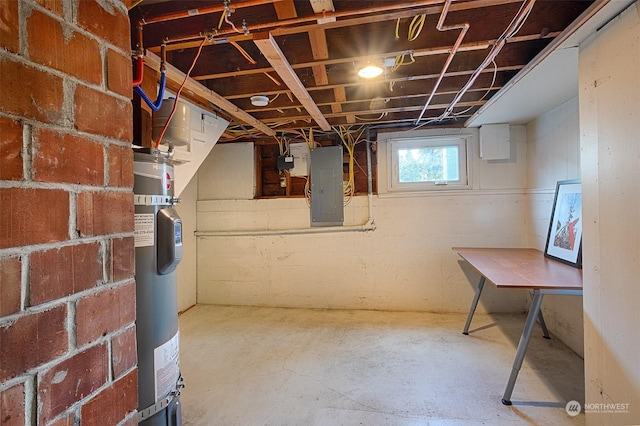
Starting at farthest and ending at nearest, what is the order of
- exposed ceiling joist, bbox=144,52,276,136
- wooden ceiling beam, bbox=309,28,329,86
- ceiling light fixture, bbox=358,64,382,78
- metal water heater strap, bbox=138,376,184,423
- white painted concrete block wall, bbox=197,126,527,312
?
white painted concrete block wall, bbox=197,126,527,312
ceiling light fixture, bbox=358,64,382,78
exposed ceiling joist, bbox=144,52,276,136
wooden ceiling beam, bbox=309,28,329,86
metal water heater strap, bbox=138,376,184,423

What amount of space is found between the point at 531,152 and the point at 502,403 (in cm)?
249

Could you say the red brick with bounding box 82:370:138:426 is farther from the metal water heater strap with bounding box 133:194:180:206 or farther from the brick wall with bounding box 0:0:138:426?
the metal water heater strap with bounding box 133:194:180:206

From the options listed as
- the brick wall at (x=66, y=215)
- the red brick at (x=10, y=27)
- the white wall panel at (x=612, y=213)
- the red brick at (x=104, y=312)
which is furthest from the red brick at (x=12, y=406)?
the white wall panel at (x=612, y=213)

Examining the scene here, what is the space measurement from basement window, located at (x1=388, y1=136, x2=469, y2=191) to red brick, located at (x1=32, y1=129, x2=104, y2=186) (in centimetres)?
316

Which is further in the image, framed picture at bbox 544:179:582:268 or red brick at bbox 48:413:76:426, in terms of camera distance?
framed picture at bbox 544:179:582:268

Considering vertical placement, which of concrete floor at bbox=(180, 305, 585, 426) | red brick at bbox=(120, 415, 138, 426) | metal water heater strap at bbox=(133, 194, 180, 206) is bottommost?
concrete floor at bbox=(180, 305, 585, 426)

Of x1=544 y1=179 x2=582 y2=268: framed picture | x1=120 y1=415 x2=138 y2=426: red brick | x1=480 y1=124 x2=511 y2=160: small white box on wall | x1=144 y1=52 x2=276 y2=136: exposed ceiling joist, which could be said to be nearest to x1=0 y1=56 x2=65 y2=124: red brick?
x1=120 y1=415 x2=138 y2=426: red brick

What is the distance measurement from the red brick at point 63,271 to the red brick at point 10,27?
373 millimetres

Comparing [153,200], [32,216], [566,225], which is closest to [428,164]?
[566,225]

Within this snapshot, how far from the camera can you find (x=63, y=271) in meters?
0.61

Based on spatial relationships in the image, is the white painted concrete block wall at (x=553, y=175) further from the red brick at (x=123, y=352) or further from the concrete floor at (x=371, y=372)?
the red brick at (x=123, y=352)

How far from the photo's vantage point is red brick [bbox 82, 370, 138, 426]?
0.65 meters

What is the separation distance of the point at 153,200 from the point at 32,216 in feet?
2.34

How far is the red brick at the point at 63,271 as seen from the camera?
0.56m
